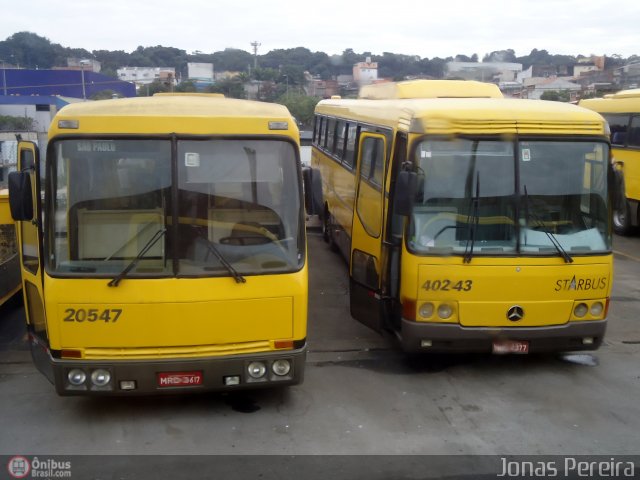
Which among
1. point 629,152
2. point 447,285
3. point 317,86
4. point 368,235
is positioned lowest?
point 447,285

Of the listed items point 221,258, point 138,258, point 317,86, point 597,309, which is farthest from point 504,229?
point 317,86

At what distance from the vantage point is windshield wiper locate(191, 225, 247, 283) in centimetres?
559

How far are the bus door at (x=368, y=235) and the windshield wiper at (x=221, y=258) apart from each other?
2.38m

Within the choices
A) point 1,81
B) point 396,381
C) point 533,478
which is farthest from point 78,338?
point 1,81

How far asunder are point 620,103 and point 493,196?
10.5 meters

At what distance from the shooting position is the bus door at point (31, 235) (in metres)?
5.57

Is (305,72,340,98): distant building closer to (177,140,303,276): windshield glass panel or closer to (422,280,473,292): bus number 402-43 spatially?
(422,280,473,292): bus number 402-43

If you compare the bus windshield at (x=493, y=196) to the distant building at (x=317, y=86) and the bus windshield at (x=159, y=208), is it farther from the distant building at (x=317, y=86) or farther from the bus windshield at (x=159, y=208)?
the distant building at (x=317, y=86)

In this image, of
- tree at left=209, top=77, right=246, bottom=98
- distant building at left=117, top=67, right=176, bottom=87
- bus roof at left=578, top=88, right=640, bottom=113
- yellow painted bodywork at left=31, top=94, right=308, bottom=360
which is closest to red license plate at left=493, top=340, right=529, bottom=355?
yellow painted bodywork at left=31, top=94, right=308, bottom=360

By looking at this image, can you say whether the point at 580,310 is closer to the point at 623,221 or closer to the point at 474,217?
the point at 474,217

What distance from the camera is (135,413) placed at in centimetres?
611

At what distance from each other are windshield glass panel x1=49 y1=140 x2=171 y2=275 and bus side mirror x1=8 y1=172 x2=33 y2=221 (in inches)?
11.2

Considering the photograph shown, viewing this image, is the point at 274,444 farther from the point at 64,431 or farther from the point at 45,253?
the point at 45,253

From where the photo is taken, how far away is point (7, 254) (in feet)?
29.2
